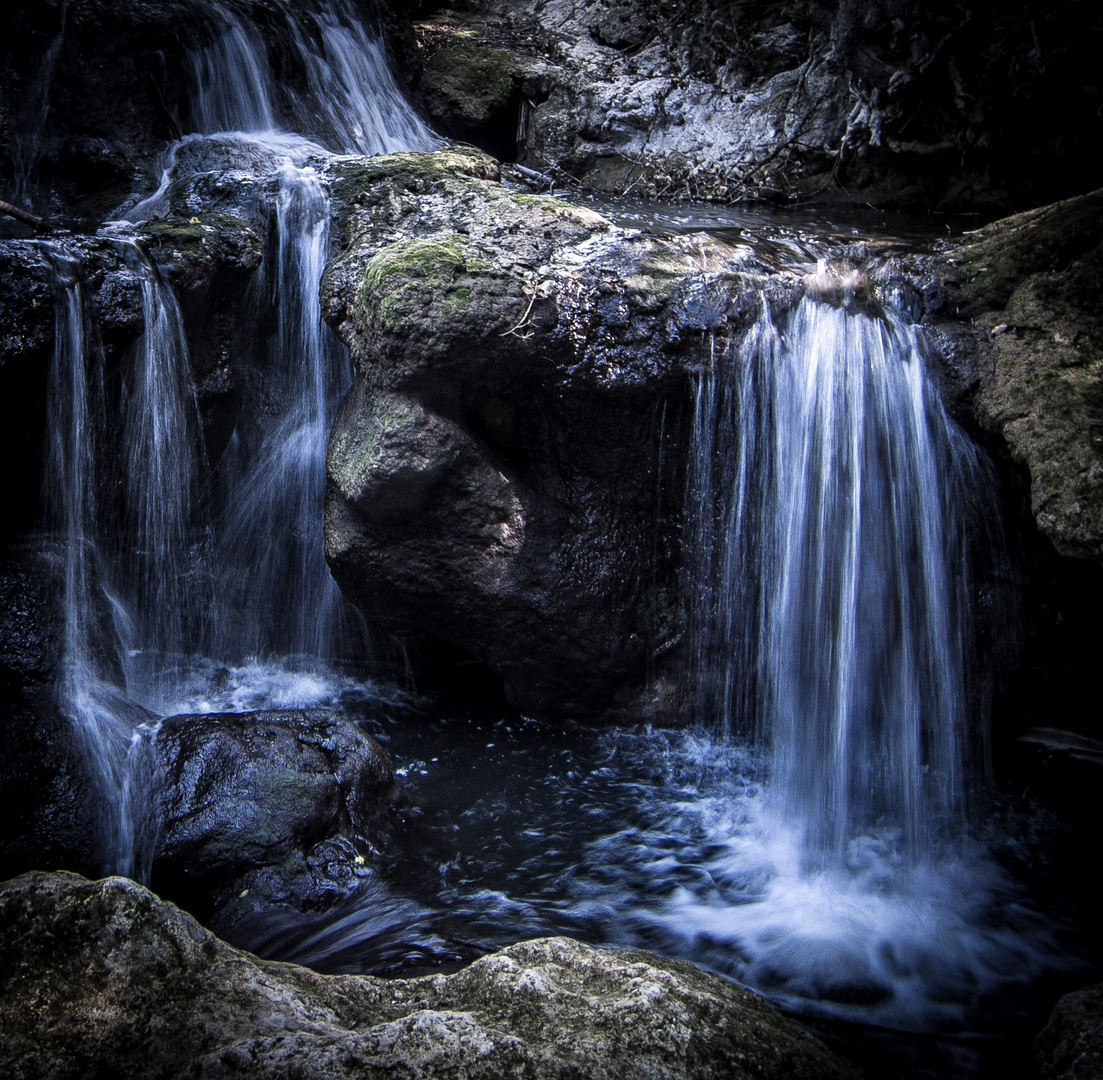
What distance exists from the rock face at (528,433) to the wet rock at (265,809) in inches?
37.9

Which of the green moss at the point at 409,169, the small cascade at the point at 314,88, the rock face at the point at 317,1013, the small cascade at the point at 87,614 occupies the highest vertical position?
the small cascade at the point at 314,88

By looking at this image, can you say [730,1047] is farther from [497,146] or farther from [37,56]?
[497,146]

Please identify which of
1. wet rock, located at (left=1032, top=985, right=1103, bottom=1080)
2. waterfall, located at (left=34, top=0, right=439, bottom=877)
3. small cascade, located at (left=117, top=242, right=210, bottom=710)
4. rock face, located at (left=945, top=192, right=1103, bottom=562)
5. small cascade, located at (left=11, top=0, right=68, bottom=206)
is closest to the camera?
wet rock, located at (left=1032, top=985, right=1103, bottom=1080)

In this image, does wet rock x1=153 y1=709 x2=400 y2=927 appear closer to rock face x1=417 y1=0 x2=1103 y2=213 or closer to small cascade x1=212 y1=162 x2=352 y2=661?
small cascade x1=212 y1=162 x2=352 y2=661

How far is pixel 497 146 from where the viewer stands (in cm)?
838

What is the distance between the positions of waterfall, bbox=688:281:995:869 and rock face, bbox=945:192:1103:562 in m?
0.36

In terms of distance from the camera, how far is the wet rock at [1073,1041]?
2035 mm

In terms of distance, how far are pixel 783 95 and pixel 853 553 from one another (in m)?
5.46

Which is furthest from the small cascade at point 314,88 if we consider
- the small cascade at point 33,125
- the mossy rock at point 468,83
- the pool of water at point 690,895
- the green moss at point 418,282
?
the pool of water at point 690,895

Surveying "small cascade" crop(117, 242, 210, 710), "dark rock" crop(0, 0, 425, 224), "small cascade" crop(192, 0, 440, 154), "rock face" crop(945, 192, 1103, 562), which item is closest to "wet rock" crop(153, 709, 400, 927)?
"small cascade" crop(117, 242, 210, 710)

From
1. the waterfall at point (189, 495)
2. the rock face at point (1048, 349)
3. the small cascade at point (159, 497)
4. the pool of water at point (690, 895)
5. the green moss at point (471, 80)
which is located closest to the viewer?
the pool of water at point (690, 895)

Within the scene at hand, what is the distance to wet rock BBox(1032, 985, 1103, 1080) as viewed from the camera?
2035 mm

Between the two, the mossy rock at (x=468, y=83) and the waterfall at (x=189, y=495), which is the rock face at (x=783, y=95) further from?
the waterfall at (x=189, y=495)

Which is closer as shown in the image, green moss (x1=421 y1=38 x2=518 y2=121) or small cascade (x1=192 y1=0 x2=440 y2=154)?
small cascade (x1=192 y1=0 x2=440 y2=154)
